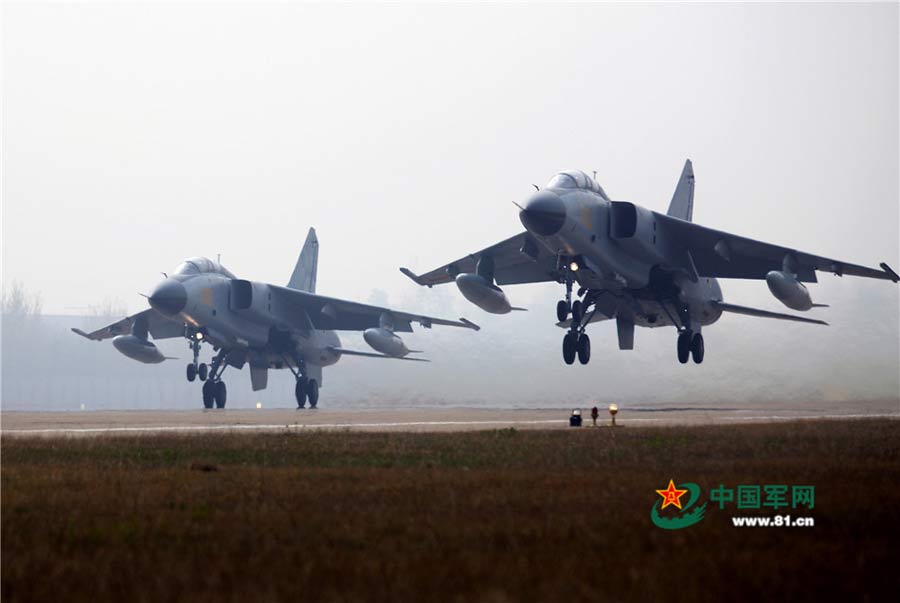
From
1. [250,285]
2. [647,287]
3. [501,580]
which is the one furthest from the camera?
[250,285]

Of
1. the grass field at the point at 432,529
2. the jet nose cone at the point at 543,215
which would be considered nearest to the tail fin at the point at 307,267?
the jet nose cone at the point at 543,215

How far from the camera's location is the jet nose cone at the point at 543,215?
1103 inches

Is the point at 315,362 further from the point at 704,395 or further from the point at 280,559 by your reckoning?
the point at 280,559

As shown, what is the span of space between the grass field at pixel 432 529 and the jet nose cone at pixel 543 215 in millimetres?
13567

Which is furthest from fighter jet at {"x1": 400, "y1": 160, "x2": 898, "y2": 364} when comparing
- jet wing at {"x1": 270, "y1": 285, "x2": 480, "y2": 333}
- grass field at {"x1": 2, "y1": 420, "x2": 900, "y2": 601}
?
grass field at {"x1": 2, "y1": 420, "x2": 900, "y2": 601}

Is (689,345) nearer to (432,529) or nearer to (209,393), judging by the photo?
(209,393)

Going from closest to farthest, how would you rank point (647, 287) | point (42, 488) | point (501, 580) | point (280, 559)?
1. point (501, 580)
2. point (280, 559)
3. point (42, 488)
4. point (647, 287)

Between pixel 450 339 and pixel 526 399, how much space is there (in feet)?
17.5

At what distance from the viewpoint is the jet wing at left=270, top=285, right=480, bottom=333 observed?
42.4 metres

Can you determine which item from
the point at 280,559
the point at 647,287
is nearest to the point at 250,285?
the point at 647,287

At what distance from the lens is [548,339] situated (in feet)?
Answer: 146

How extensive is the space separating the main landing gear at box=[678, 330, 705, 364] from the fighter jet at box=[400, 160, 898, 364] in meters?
0.03

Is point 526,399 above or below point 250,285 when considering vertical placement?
below

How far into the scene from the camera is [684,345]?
112 ft
